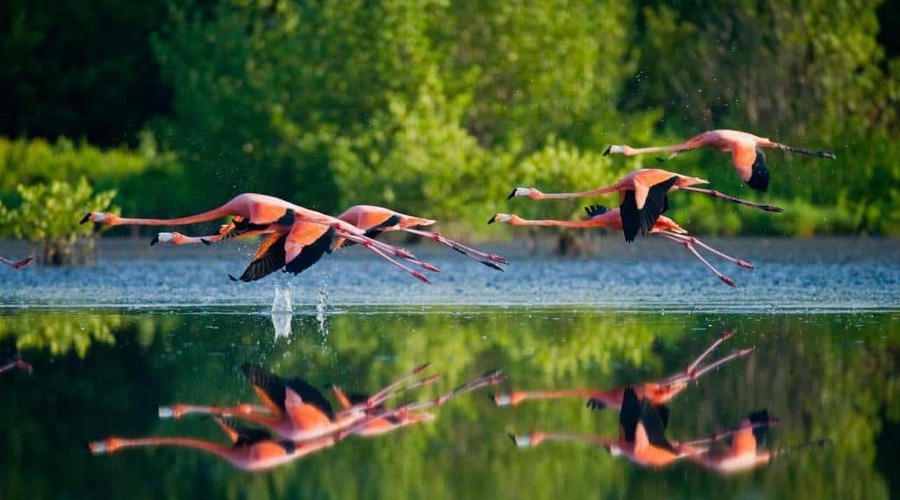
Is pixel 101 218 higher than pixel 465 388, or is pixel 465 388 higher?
pixel 101 218

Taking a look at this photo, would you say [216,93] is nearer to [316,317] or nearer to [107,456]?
[316,317]

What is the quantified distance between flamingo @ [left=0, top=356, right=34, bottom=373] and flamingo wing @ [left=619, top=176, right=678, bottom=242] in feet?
16.5

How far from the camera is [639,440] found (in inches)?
385

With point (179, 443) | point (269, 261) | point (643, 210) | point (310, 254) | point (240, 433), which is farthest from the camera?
point (269, 261)

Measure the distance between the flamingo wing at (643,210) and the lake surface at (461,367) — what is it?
923mm

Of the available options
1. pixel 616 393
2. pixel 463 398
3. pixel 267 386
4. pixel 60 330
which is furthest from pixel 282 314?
pixel 616 393

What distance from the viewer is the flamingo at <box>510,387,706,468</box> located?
9.35m

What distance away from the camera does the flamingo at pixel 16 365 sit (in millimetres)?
13047

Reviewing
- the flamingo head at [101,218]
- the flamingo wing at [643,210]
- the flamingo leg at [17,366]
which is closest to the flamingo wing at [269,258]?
the flamingo head at [101,218]

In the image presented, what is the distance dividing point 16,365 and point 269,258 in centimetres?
324

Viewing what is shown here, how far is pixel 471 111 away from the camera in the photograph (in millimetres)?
32969

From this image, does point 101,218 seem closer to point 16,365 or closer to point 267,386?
point 16,365

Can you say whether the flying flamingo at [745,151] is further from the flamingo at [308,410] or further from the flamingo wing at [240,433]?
the flamingo wing at [240,433]

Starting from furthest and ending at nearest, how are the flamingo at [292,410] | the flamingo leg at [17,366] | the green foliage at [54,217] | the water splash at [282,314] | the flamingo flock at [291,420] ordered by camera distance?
the green foliage at [54,217]
the water splash at [282,314]
the flamingo leg at [17,366]
the flamingo at [292,410]
the flamingo flock at [291,420]
